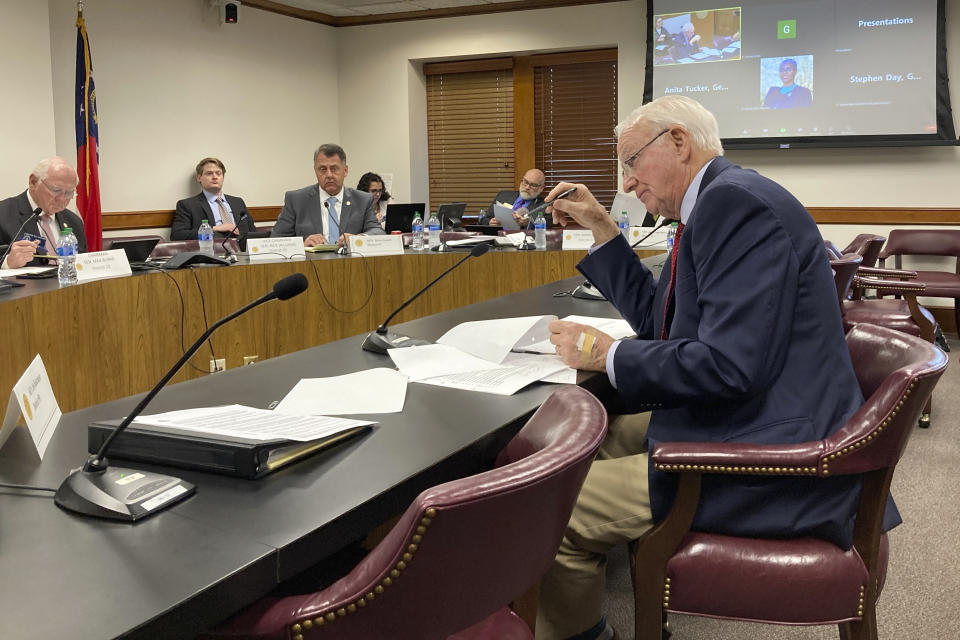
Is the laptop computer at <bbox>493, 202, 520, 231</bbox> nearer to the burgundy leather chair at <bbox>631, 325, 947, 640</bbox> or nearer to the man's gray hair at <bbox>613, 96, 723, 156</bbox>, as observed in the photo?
the man's gray hair at <bbox>613, 96, 723, 156</bbox>

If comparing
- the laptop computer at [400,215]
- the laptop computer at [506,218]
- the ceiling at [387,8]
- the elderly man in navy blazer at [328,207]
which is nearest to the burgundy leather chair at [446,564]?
the elderly man in navy blazer at [328,207]

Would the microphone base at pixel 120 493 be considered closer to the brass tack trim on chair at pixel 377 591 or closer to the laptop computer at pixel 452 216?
the brass tack trim on chair at pixel 377 591

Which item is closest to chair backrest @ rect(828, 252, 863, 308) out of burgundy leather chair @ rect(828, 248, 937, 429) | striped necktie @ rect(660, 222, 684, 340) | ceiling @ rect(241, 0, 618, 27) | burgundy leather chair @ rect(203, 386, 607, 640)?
burgundy leather chair @ rect(828, 248, 937, 429)

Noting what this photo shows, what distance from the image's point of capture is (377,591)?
845 mm

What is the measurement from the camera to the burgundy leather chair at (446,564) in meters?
0.83

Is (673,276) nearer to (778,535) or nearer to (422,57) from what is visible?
(778,535)

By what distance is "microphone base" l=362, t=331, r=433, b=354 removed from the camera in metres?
1.96

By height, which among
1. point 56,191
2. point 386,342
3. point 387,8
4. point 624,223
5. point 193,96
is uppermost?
point 387,8

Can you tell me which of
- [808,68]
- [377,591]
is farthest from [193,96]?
[377,591]

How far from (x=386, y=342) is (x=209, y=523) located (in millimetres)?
1004

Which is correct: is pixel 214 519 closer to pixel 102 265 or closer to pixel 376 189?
pixel 102 265

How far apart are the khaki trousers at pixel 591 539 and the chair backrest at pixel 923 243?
5204 millimetres

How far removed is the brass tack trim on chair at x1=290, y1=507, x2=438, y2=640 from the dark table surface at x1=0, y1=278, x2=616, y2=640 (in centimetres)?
7

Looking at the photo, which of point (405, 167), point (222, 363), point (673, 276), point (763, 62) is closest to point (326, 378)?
point (673, 276)
